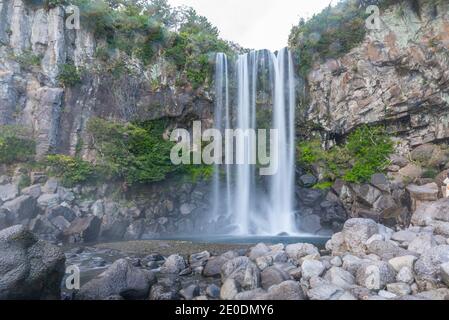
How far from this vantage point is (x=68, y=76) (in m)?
18.8

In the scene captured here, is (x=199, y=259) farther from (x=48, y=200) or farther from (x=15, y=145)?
(x=15, y=145)

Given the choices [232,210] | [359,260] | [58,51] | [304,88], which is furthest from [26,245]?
[304,88]

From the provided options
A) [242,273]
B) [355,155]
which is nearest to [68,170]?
[242,273]

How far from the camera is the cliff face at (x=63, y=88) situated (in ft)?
58.2

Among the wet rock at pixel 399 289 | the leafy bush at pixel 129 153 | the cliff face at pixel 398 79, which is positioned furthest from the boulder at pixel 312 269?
the cliff face at pixel 398 79

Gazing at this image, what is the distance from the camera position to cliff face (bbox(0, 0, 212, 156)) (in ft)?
58.2

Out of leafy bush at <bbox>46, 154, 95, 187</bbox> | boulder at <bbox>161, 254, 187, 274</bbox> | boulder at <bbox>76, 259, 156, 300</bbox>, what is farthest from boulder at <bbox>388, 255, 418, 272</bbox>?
leafy bush at <bbox>46, 154, 95, 187</bbox>

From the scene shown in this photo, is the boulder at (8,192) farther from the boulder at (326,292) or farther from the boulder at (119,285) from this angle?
the boulder at (326,292)

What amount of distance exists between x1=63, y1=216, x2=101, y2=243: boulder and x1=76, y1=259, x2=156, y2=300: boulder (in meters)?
7.45

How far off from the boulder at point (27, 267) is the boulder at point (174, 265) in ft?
9.74

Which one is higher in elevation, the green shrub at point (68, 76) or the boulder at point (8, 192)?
the green shrub at point (68, 76)

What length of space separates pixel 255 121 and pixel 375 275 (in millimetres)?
14087

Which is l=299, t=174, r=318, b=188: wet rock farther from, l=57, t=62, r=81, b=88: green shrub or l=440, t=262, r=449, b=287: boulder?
l=57, t=62, r=81, b=88: green shrub

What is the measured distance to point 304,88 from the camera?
20844mm
